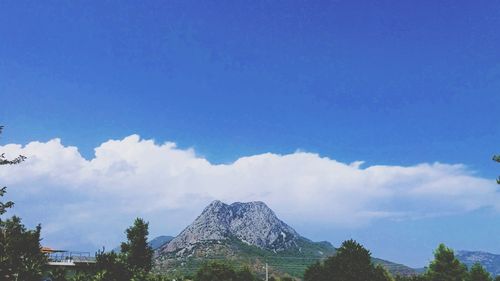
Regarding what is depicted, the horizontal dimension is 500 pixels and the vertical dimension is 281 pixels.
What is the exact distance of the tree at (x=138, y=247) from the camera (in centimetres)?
7581

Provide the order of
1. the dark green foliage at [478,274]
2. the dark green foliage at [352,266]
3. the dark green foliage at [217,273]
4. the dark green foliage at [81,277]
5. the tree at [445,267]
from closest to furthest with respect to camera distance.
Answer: the dark green foliage at [81,277] < the dark green foliage at [352,266] < the dark green foliage at [478,274] < the tree at [445,267] < the dark green foliage at [217,273]

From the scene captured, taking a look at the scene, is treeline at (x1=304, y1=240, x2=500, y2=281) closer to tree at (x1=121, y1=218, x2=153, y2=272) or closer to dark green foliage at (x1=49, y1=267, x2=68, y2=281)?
tree at (x1=121, y1=218, x2=153, y2=272)

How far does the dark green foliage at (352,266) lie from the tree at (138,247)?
3049cm

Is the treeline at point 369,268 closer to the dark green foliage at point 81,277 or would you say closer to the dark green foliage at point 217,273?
the dark green foliage at point 217,273

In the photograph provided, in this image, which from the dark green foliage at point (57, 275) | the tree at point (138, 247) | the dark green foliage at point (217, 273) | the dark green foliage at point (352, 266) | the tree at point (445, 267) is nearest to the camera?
the dark green foliage at point (57, 275)

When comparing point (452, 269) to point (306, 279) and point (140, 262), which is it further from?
point (140, 262)

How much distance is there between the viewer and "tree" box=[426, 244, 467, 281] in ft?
221

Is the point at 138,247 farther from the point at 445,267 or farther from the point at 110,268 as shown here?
the point at 445,267

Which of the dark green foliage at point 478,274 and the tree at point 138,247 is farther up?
the tree at point 138,247

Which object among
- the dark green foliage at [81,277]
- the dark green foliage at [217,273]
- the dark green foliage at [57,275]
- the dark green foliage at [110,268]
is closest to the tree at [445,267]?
the dark green foliage at [217,273]

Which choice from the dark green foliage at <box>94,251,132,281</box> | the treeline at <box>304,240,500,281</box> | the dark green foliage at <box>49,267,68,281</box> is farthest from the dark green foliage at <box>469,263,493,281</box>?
the dark green foliage at <box>49,267,68,281</box>

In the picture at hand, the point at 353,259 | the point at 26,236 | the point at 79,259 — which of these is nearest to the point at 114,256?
the point at 26,236

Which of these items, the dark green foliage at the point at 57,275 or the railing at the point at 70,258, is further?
the railing at the point at 70,258

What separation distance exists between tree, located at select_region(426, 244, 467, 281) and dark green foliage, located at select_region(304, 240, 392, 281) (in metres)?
9.92
